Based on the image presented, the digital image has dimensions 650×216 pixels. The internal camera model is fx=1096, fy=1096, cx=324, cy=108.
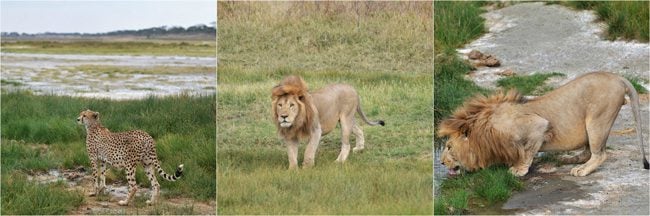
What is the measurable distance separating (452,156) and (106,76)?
231 cm

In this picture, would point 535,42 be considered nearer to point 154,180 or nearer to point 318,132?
point 318,132

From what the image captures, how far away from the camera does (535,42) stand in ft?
27.4

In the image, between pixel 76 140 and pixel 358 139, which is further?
pixel 76 140

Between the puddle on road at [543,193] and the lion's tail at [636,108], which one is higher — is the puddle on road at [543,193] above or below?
below

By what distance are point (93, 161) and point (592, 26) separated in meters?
3.99

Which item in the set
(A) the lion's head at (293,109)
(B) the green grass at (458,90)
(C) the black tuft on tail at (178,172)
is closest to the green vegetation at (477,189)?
(B) the green grass at (458,90)

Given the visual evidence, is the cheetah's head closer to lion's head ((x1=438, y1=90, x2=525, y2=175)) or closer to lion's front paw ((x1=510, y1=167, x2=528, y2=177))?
lion's head ((x1=438, y1=90, x2=525, y2=175))

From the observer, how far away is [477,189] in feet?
22.4

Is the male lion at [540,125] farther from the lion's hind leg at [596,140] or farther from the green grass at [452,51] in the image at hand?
the green grass at [452,51]

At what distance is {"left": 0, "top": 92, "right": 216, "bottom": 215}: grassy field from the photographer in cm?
677

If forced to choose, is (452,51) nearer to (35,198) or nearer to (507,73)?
(507,73)

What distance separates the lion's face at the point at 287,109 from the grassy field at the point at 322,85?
8.3 inches

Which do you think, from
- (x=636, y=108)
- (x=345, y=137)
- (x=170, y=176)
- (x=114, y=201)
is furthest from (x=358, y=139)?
(x=636, y=108)

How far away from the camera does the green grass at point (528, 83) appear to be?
7.79m
